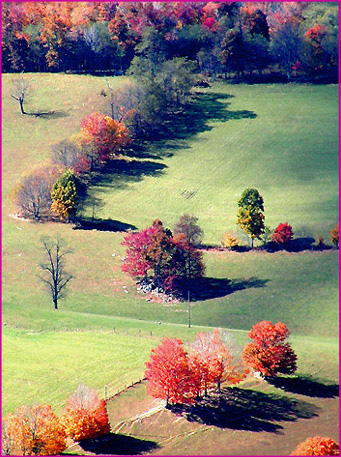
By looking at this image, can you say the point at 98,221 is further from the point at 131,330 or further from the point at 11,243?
the point at 131,330

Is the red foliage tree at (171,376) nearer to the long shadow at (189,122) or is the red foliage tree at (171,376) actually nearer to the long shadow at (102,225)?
the long shadow at (102,225)

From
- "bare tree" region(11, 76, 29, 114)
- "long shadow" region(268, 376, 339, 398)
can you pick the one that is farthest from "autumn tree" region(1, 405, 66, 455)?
"bare tree" region(11, 76, 29, 114)

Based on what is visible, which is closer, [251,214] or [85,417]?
[85,417]

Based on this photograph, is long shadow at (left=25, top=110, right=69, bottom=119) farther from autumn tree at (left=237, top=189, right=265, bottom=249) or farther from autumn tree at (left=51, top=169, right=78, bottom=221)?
autumn tree at (left=237, top=189, right=265, bottom=249)

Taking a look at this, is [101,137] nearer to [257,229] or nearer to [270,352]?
[257,229]

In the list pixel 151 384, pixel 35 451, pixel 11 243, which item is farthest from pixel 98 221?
pixel 35 451

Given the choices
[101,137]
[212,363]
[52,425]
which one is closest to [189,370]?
[212,363]
